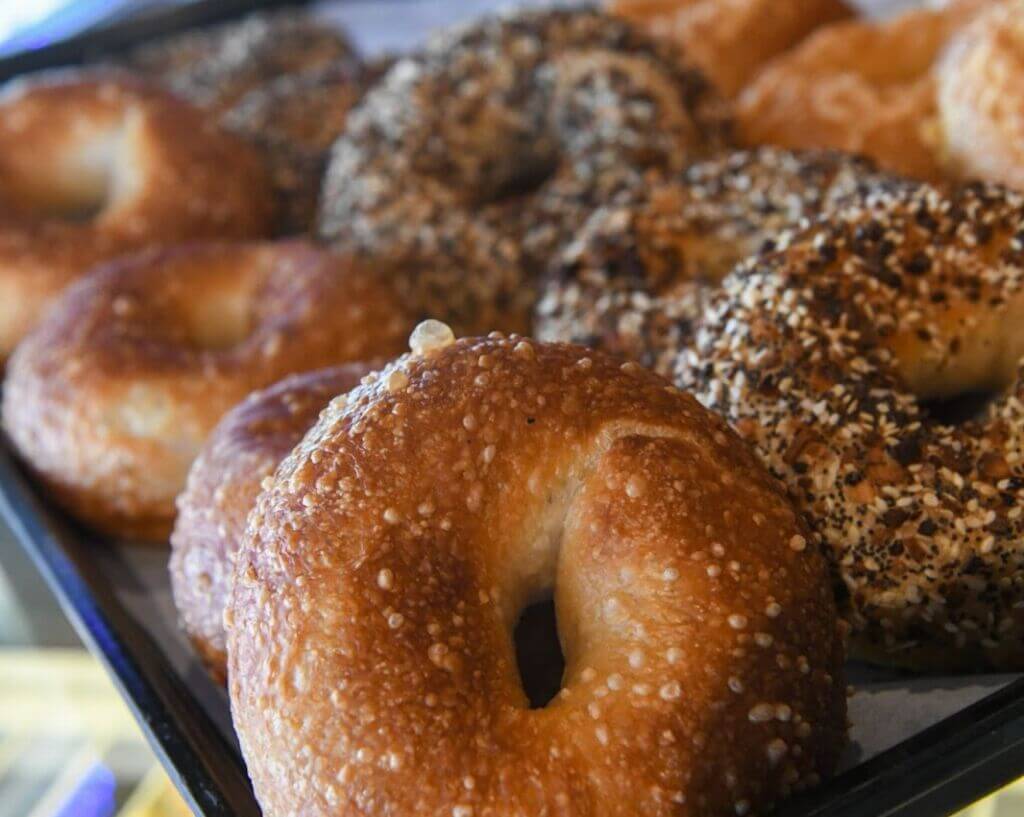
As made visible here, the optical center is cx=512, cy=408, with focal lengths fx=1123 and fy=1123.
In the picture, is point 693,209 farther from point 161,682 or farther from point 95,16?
point 95,16

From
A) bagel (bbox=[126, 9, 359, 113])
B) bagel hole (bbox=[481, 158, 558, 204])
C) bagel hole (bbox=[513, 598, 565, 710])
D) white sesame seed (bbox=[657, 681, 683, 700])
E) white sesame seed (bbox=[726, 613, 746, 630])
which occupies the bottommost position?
bagel hole (bbox=[513, 598, 565, 710])

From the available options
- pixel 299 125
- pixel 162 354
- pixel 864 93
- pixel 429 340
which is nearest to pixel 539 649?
pixel 429 340

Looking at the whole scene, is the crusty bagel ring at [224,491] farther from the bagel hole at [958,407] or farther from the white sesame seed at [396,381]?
the bagel hole at [958,407]

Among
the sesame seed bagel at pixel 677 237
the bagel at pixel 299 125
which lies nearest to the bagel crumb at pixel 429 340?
the sesame seed bagel at pixel 677 237

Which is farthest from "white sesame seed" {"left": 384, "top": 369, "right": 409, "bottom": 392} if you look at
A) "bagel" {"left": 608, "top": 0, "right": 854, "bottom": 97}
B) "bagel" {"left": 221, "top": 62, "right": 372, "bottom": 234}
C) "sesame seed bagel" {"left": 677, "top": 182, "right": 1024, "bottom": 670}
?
"bagel" {"left": 608, "top": 0, "right": 854, "bottom": 97}

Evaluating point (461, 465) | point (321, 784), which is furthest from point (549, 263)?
point (321, 784)

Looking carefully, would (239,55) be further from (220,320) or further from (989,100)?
(989,100)

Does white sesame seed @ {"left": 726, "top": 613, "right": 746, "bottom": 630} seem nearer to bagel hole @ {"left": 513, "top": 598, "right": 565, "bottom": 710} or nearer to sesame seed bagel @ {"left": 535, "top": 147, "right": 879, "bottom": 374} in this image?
bagel hole @ {"left": 513, "top": 598, "right": 565, "bottom": 710}
